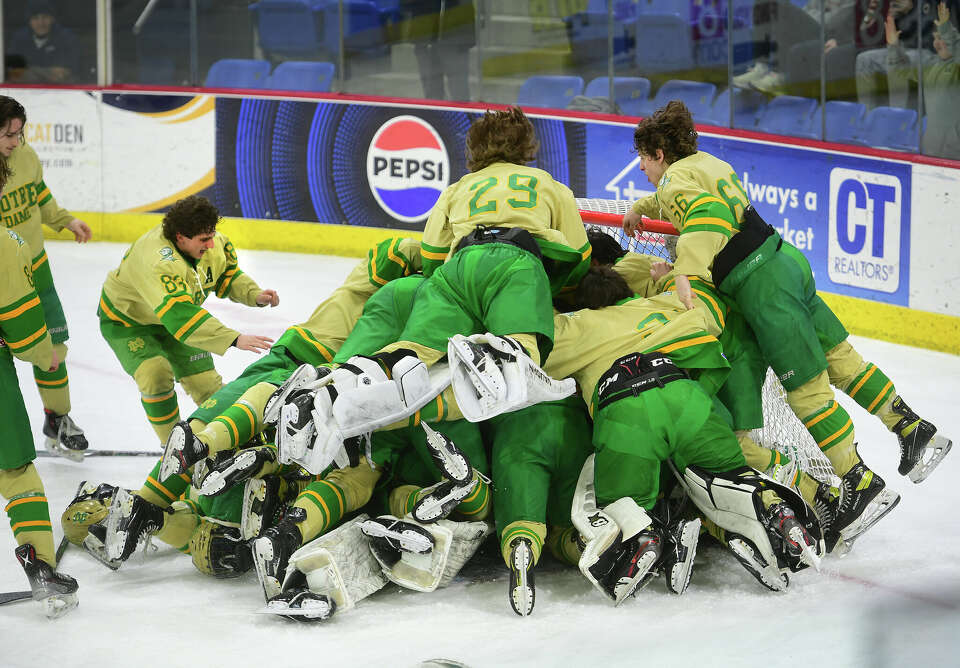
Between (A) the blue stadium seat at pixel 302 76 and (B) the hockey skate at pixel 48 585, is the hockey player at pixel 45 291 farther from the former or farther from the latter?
(A) the blue stadium seat at pixel 302 76

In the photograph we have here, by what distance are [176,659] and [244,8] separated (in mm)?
7275

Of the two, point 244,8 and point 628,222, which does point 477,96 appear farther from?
point 628,222

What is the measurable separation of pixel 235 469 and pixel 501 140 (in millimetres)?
1328

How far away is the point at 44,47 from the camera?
32.9ft

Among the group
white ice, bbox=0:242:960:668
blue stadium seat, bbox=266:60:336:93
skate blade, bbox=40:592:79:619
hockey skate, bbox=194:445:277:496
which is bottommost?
white ice, bbox=0:242:960:668

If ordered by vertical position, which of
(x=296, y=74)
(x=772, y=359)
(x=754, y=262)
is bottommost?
(x=772, y=359)

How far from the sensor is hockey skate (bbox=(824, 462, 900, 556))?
3.88 metres

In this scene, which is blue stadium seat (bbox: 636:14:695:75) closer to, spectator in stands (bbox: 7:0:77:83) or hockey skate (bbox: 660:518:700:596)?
spectator in stands (bbox: 7:0:77:83)

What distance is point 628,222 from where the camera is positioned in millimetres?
4477

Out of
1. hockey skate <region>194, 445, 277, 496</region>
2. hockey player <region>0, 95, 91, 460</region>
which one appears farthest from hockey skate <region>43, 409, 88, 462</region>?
hockey skate <region>194, 445, 277, 496</region>

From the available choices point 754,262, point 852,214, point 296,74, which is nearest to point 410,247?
point 754,262

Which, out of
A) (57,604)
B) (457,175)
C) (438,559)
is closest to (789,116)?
(457,175)

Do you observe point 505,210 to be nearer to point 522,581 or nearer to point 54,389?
point 522,581

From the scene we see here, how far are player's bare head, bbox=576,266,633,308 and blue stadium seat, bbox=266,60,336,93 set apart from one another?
5.68 meters
